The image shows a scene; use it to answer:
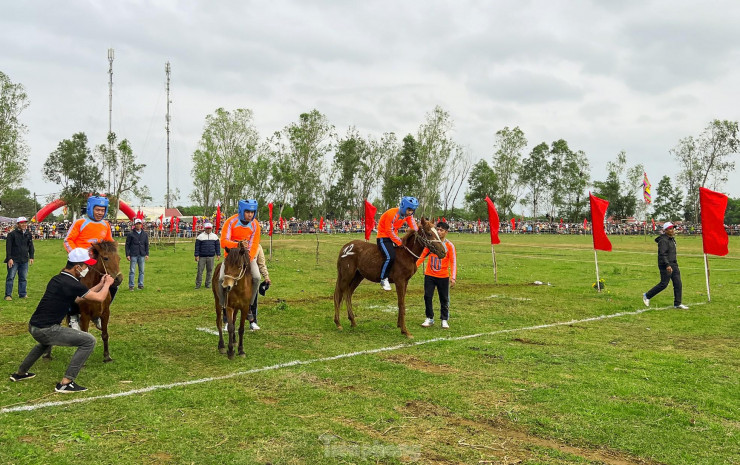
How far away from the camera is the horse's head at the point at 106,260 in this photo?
8.57 metres

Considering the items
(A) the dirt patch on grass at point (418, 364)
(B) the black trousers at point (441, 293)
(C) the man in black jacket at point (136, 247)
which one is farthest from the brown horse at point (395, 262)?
(C) the man in black jacket at point (136, 247)

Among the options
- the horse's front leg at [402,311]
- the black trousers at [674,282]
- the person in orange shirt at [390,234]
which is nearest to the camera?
the horse's front leg at [402,311]

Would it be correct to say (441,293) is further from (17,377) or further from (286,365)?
(17,377)

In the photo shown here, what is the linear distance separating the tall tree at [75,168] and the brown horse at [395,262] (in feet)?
173

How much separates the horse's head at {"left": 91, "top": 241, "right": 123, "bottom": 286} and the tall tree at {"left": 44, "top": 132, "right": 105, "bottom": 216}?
53112 millimetres

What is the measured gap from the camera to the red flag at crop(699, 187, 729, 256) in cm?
1461

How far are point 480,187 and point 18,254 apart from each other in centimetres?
7484

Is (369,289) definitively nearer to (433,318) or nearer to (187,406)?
(433,318)

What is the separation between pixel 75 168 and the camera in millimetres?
56312

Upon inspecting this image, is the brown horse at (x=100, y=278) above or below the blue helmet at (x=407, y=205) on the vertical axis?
below

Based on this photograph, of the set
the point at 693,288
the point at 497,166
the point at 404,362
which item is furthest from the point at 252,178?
the point at 404,362

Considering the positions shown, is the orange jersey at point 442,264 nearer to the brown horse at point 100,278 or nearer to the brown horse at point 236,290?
the brown horse at point 236,290

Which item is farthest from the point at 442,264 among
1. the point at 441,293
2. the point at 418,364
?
the point at 418,364

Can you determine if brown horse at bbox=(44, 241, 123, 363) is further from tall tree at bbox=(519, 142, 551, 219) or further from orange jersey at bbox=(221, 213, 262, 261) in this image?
tall tree at bbox=(519, 142, 551, 219)
